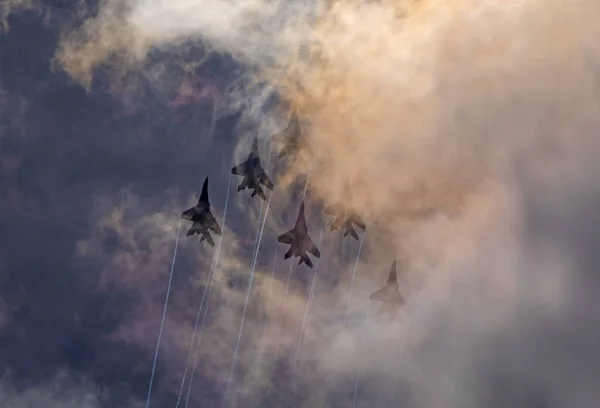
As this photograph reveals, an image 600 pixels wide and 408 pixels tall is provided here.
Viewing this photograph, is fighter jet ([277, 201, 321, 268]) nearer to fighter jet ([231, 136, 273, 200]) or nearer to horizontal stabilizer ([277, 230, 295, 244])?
horizontal stabilizer ([277, 230, 295, 244])

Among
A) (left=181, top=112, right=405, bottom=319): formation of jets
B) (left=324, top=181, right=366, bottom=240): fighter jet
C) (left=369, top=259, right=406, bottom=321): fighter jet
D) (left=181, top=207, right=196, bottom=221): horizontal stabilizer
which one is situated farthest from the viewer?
(left=369, top=259, right=406, bottom=321): fighter jet

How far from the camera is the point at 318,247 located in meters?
83.8

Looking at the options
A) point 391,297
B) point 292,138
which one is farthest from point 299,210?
point 391,297

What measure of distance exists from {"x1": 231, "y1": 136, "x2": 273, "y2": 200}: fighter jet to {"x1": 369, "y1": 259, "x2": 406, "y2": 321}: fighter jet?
14578 millimetres

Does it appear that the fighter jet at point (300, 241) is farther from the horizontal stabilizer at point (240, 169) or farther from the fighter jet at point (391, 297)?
the fighter jet at point (391, 297)

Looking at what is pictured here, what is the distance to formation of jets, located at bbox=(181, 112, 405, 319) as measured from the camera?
7625cm

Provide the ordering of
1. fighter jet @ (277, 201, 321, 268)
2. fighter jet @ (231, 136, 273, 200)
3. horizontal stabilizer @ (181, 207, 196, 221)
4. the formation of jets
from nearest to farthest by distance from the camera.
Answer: fighter jet @ (231, 136, 273, 200) < the formation of jets < horizontal stabilizer @ (181, 207, 196, 221) < fighter jet @ (277, 201, 321, 268)

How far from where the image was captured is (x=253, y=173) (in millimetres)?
76188

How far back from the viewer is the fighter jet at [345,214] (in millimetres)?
78250

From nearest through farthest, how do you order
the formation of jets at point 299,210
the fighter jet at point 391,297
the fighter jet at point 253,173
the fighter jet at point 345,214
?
the fighter jet at point 253,173 → the formation of jets at point 299,210 → the fighter jet at point 345,214 → the fighter jet at point 391,297

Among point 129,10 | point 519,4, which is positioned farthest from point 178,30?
point 519,4

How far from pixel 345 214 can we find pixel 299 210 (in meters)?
4.29

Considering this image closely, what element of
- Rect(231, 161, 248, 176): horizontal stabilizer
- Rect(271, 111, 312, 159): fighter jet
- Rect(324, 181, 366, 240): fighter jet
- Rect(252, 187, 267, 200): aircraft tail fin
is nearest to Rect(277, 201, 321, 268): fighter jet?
Rect(324, 181, 366, 240): fighter jet

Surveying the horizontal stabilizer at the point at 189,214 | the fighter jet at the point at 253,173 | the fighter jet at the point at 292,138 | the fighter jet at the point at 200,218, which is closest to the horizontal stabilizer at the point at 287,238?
the fighter jet at the point at 253,173
